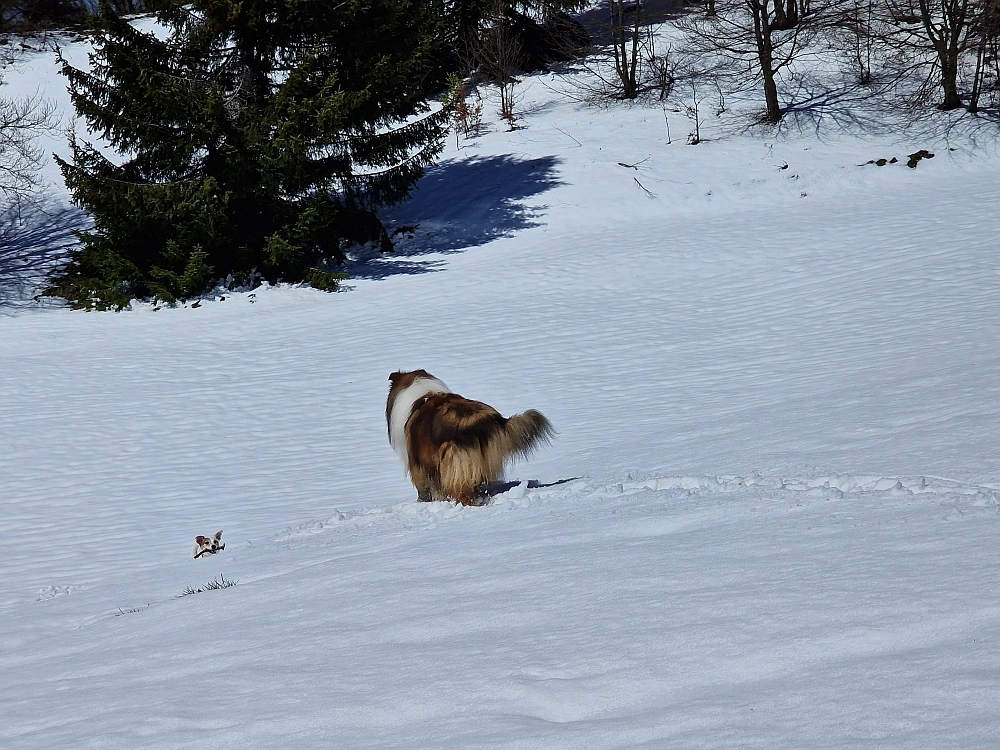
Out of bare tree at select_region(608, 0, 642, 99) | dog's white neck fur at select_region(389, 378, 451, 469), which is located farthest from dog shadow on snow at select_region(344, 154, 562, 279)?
dog's white neck fur at select_region(389, 378, 451, 469)

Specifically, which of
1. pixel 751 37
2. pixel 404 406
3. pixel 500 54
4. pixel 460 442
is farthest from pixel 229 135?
pixel 751 37

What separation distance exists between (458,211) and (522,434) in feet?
57.0

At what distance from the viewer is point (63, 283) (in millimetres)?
20250

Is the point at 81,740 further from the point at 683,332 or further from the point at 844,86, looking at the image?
the point at 844,86

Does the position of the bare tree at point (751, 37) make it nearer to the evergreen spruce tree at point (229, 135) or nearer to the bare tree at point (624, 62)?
the bare tree at point (624, 62)

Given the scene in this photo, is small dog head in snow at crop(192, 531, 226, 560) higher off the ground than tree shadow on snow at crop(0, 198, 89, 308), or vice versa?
tree shadow on snow at crop(0, 198, 89, 308)

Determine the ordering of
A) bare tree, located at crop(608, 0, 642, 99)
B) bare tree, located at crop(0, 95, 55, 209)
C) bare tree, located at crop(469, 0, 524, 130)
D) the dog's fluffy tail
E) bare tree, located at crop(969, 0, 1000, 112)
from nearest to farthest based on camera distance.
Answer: the dog's fluffy tail → bare tree, located at crop(969, 0, 1000, 112) → bare tree, located at crop(0, 95, 55, 209) → bare tree, located at crop(469, 0, 524, 130) → bare tree, located at crop(608, 0, 642, 99)

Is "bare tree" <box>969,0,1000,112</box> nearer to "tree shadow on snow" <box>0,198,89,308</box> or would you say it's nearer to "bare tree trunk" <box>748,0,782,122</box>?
"bare tree trunk" <box>748,0,782,122</box>

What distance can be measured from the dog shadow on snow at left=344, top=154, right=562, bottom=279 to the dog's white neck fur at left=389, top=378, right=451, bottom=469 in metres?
12.2

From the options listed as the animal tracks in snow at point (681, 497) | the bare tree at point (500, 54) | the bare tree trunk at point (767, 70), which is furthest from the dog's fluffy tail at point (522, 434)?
the bare tree at point (500, 54)

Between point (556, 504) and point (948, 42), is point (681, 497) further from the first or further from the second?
point (948, 42)

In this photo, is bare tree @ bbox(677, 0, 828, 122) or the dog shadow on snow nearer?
the dog shadow on snow

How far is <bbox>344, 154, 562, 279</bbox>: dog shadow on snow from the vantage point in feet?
70.5

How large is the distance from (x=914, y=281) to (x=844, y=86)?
1656 cm
